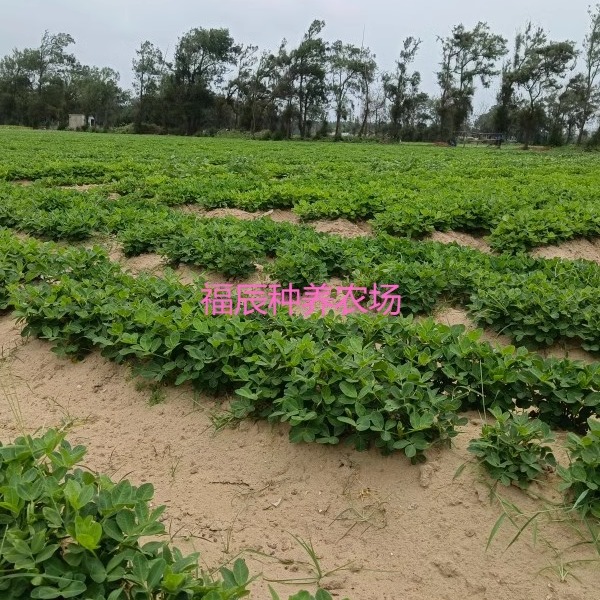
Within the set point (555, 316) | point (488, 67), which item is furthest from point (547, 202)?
point (488, 67)

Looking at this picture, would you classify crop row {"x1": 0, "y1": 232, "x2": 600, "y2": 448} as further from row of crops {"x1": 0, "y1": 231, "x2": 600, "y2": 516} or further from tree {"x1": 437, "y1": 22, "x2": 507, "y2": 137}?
tree {"x1": 437, "y1": 22, "x2": 507, "y2": 137}

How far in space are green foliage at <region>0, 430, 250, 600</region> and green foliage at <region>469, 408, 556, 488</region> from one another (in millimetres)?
1190

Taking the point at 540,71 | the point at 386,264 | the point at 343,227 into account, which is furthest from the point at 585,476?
the point at 540,71

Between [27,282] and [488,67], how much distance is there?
63374mm

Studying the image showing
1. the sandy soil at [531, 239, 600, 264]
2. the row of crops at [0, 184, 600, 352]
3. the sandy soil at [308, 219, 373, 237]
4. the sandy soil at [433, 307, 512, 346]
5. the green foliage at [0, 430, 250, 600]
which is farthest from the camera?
Answer: the sandy soil at [308, 219, 373, 237]

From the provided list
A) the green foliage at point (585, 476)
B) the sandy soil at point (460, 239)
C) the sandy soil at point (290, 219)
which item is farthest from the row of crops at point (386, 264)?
the green foliage at point (585, 476)

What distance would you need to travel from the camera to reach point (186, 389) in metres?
3.28

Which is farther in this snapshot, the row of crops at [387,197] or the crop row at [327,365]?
the row of crops at [387,197]

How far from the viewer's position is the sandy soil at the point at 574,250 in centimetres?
654

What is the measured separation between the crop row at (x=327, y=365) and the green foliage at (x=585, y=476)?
446mm

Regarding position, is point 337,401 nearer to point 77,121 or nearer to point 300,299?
point 300,299

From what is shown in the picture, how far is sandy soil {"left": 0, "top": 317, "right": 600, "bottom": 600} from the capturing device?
81.0 inches

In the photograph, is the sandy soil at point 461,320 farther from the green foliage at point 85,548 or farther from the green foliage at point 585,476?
the green foliage at point 85,548

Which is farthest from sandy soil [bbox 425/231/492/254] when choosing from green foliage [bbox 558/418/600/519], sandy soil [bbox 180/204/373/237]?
green foliage [bbox 558/418/600/519]
